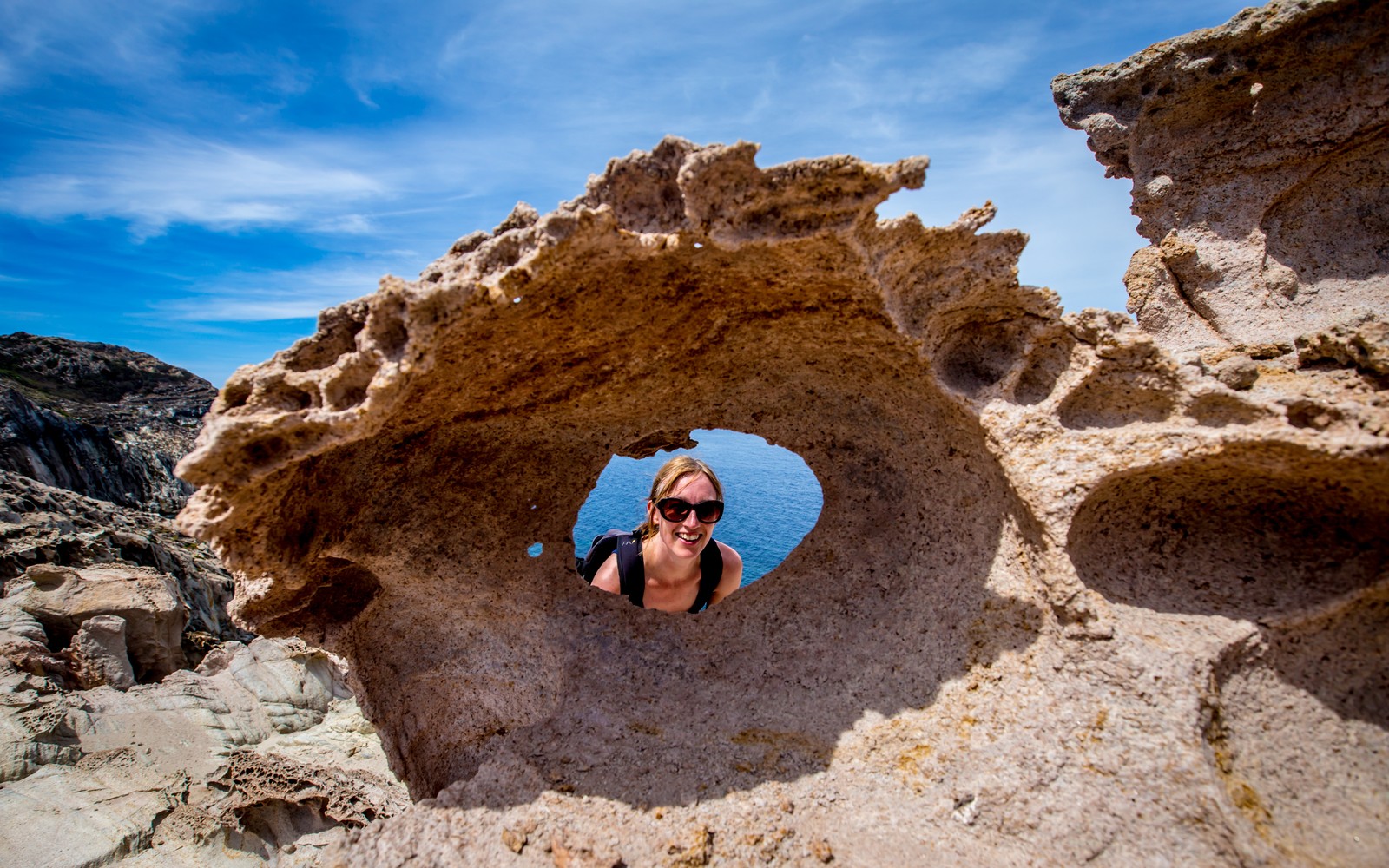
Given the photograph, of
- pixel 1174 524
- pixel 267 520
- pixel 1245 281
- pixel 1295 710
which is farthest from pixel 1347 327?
pixel 267 520

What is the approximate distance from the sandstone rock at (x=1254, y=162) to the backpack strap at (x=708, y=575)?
110 inches

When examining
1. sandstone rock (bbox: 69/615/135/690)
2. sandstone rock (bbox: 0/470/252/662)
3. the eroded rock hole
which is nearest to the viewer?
the eroded rock hole

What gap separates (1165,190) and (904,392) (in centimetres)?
255

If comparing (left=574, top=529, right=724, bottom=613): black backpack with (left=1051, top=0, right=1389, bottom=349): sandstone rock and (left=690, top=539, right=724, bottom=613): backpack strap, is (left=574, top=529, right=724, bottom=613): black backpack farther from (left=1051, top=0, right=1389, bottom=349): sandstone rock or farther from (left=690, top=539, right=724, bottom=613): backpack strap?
(left=1051, top=0, right=1389, bottom=349): sandstone rock

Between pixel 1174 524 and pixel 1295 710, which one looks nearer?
pixel 1295 710

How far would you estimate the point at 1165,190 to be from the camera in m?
4.06

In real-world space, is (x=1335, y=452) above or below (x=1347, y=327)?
below

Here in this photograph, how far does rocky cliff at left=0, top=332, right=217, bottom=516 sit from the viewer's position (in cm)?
1216

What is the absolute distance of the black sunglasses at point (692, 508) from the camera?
328cm

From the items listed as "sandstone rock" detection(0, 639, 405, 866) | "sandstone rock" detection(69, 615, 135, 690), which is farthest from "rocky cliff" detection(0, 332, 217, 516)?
"sandstone rock" detection(0, 639, 405, 866)

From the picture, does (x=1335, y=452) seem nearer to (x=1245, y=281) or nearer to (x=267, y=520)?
(x=1245, y=281)

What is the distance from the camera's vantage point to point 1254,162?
3816mm

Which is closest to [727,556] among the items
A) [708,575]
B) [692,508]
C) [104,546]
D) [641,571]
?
[708,575]

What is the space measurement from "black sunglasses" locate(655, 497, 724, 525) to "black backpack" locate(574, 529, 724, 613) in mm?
497
